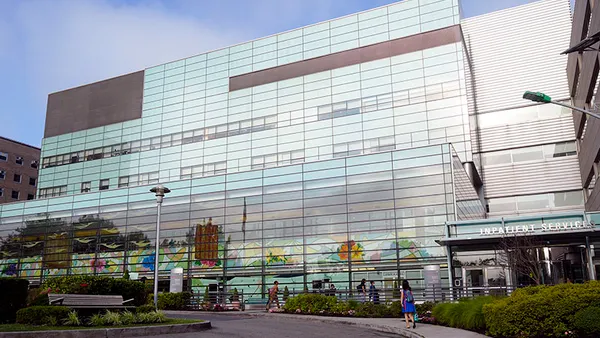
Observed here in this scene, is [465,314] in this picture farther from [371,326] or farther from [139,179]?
[139,179]

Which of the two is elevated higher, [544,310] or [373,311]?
[544,310]

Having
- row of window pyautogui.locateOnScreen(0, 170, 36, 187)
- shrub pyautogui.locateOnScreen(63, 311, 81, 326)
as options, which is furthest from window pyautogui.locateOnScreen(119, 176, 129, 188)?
shrub pyautogui.locateOnScreen(63, 311, 81, 326)

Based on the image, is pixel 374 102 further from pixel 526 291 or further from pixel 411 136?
pixel 526 291

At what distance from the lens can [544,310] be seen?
515 inches

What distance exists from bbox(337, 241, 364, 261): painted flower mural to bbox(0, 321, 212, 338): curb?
22853 millimetres

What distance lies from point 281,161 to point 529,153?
947 inches

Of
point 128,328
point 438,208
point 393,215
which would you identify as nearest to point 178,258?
point 393,215

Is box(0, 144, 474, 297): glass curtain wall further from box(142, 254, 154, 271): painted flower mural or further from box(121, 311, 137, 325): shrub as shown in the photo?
box(121, 311, 137, 325): shrub

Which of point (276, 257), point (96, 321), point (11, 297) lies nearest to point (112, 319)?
point (96, 321)

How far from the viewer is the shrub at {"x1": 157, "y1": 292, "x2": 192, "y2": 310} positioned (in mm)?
34031

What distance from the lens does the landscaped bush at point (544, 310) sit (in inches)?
499

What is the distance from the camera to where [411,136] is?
5031 centimetres

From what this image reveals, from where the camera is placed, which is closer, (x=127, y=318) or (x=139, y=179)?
(x=127, y=318)

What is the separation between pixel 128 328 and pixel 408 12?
152 feet
